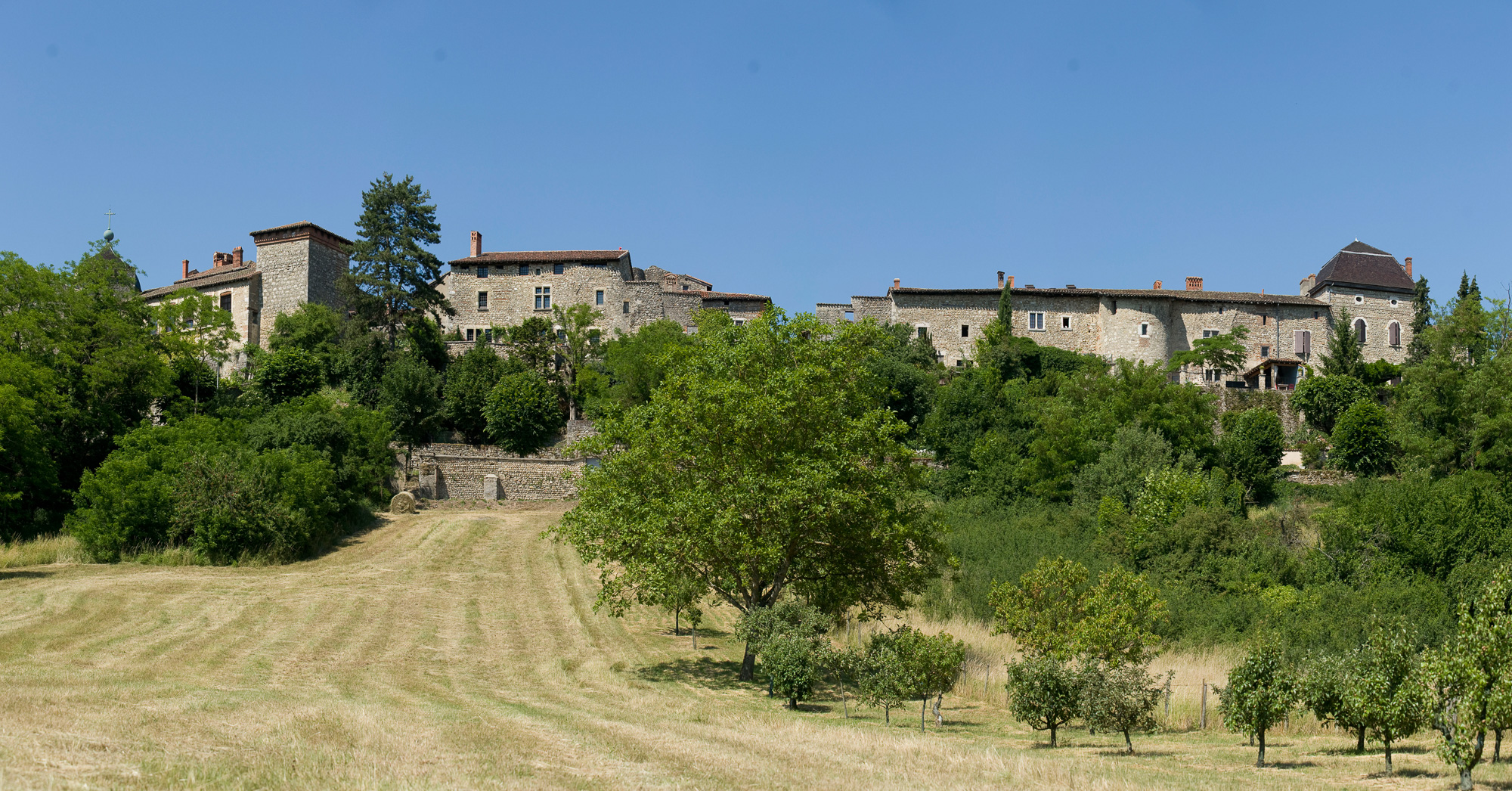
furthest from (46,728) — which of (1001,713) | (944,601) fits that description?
(944,601)

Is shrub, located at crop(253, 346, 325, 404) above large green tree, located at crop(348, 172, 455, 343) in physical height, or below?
below

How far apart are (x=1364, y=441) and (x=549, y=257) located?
1887 inches

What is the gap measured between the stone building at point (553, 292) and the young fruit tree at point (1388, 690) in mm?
52206

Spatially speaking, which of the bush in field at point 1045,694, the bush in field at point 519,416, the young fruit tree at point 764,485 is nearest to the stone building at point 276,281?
the bush in field at point 519,416

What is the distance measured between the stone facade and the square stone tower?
700 inches

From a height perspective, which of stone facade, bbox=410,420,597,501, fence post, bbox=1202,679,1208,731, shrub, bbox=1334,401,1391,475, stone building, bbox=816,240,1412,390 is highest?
stone building, bbox=816,240,1412,390

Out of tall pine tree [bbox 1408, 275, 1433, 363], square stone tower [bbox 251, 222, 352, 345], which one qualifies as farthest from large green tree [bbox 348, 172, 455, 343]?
tall pine tree [bbox 1408, 275, 1433, 363]

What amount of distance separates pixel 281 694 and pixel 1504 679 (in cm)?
1724

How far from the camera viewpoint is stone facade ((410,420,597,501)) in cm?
4538

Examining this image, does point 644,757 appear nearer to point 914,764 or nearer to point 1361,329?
point 914,764

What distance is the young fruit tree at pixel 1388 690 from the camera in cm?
1305

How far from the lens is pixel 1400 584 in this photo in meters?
32.2

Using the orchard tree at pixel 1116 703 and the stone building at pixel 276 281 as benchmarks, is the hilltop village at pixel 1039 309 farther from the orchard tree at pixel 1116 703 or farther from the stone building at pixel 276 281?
the orchard tree at pixel 1116 703

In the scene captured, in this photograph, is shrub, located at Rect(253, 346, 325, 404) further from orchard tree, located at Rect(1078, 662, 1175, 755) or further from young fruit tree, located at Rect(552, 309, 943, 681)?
orchard tree, located at Rect(1078, 662, 1175, 755)
